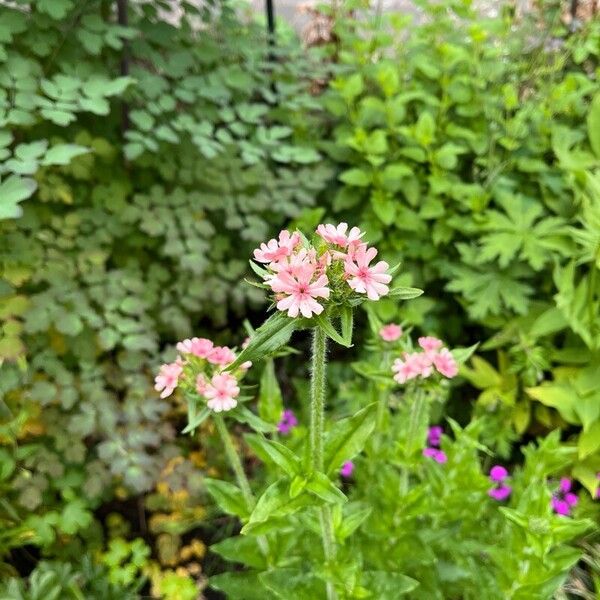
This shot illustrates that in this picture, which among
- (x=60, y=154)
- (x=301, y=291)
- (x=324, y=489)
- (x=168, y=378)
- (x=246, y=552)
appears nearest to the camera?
(x=301, y=291)

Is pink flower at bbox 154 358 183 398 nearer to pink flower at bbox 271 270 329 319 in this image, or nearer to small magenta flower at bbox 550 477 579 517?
pink flower at bbox 271 270 329 319

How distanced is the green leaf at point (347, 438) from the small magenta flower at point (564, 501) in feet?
3.07

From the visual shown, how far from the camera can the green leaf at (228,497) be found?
1.15 metres

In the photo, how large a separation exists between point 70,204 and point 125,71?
1.30 feet

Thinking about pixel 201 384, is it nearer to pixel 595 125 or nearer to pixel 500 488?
pixel 500 488

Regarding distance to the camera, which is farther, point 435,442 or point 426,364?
point 435,442

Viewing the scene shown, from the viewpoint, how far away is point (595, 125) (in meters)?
1.83

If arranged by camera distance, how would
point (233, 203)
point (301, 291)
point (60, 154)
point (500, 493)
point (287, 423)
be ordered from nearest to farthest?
point (301, 291)
point (60, 154)
point (500, 493)
point (233, 203)
point (287, 423)

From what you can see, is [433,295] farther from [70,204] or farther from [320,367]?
[320,367]

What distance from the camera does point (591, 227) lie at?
1612 millimetres

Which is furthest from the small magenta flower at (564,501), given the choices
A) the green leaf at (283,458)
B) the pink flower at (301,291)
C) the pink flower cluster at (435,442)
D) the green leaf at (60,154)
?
the green leaf at (60,154)

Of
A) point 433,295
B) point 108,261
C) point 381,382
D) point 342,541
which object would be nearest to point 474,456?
point 381,382

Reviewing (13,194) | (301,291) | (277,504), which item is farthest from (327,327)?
(13,194)

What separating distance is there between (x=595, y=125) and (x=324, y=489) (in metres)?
1.47
